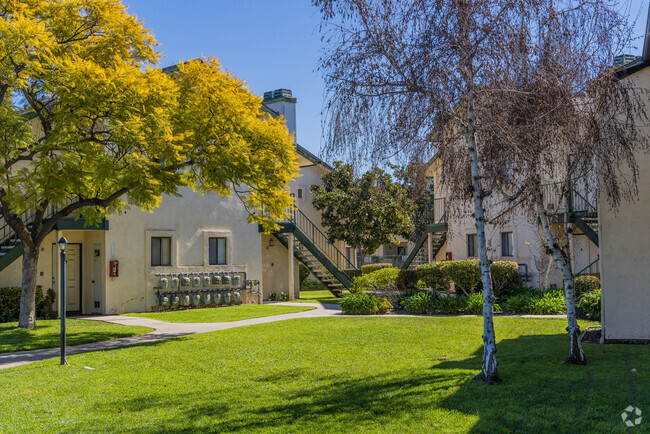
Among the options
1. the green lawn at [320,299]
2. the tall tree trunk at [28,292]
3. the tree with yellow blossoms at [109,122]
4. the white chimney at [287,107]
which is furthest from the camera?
the white chimney at [287,107]

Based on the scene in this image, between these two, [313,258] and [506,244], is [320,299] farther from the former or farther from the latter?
[506,244]

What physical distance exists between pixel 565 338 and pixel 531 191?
12.8 ft

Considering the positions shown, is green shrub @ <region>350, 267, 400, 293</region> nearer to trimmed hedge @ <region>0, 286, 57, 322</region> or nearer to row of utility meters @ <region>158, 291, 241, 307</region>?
row of utility meters @ <region>158, 291, 241, 307</region>

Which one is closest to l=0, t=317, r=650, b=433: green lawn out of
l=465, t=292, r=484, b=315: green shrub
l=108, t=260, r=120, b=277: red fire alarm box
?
l=465, t=292, r=484, b=315: green shrub

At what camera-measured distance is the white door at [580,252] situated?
20.3 metres

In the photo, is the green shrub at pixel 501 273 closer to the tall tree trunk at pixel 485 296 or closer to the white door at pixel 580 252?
the white door at pixel 580 252

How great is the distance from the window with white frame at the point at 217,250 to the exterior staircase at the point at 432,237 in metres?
8.18

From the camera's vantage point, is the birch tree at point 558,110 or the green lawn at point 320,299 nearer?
the birch tree at point 558,110

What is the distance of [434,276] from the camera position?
1844 centimetres

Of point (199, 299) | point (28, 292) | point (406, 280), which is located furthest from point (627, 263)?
point (199, 299)

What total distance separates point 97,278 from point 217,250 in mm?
4602

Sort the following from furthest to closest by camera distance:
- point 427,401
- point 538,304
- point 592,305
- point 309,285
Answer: point 309,285 < point 538,304 < point 592,305 < point 427,401

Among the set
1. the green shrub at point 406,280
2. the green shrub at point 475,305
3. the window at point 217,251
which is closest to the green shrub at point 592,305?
the green shrub at point 475,305

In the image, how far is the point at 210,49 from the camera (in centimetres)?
1491
